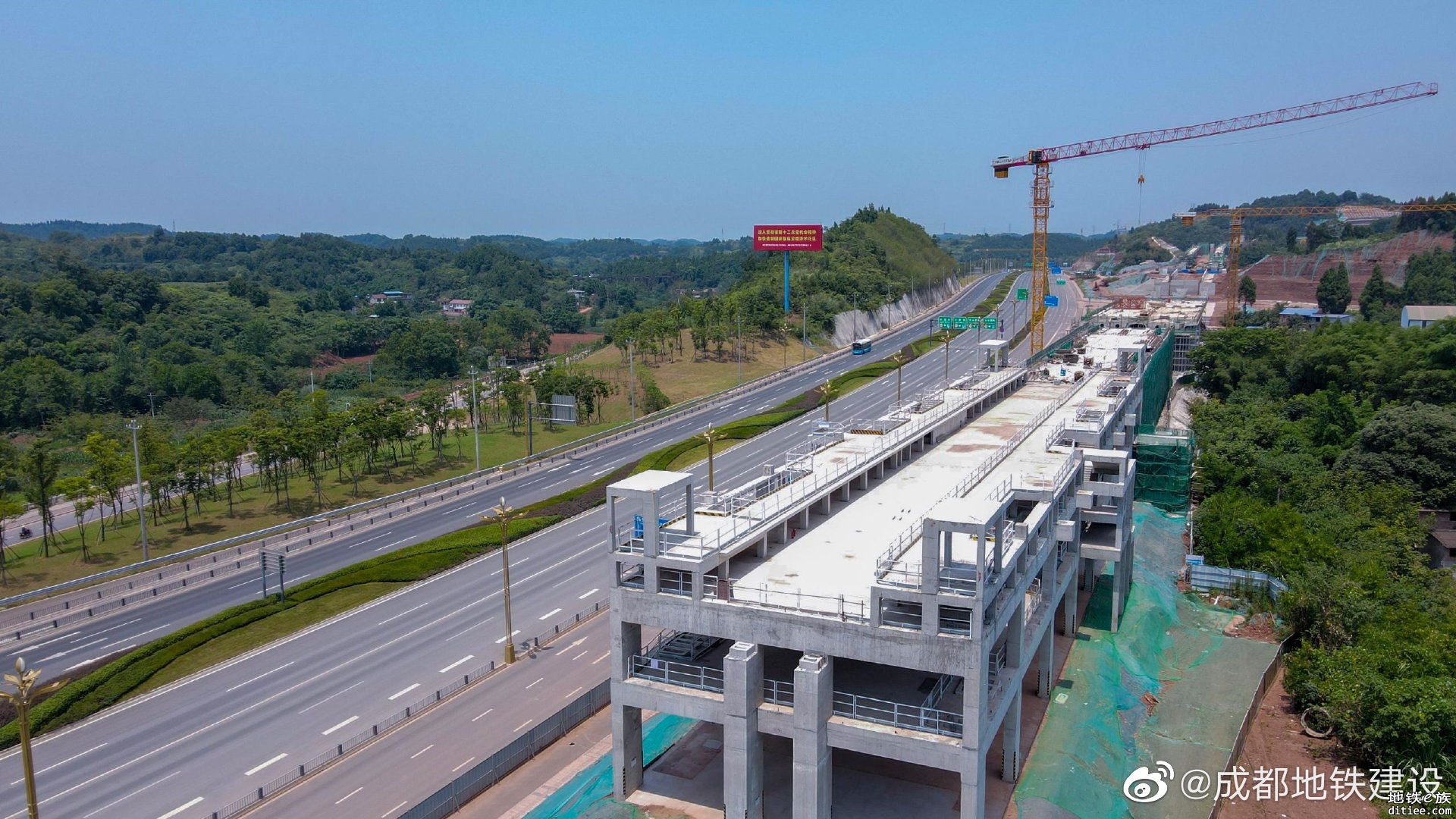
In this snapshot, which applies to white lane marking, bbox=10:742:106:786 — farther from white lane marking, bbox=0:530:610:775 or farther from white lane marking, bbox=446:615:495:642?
white lane marking, bbox=446:615:495:642

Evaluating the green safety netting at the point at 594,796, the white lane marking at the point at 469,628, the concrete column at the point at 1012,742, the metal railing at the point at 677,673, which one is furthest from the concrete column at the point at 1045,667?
the white lane marking at the point at 469,628

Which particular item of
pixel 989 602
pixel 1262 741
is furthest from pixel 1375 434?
pixel 989 602

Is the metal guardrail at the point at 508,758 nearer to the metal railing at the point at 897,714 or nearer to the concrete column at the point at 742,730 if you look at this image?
the concrete column at the point at 742,730

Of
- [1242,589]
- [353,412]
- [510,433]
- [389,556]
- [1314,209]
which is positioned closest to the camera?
[1242,589]

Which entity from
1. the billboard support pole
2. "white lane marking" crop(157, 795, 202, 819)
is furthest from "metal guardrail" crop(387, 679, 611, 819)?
the billboard support pole

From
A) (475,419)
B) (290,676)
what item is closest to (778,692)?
(290,676)

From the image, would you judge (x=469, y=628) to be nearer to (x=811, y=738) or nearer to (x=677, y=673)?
(x=677, y=673)

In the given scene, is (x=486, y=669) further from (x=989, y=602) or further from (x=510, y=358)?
(x=510, y=358)
